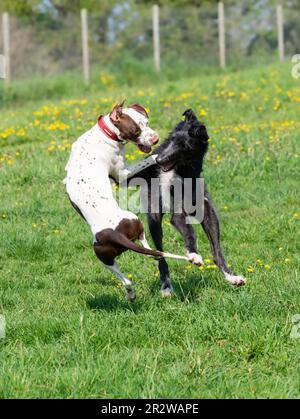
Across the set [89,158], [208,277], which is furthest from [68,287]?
[89,158]

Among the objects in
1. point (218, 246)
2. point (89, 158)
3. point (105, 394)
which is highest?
point (89, 158)

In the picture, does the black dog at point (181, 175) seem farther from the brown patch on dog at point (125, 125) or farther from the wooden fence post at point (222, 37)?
the wooden fence post at point (222, 37)

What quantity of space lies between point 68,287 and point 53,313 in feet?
2.19

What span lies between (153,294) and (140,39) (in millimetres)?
16292

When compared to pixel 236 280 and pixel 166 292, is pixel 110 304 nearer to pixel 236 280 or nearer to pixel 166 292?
pixel 166 292

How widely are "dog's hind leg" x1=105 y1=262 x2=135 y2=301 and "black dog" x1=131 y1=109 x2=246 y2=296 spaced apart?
2.18 feet

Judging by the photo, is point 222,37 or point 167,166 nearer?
point 167,166

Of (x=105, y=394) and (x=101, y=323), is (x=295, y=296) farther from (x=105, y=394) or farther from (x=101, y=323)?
(x=105, y=394)

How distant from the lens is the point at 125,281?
4480 mm

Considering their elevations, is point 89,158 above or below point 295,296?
above

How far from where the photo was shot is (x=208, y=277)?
5.69 m

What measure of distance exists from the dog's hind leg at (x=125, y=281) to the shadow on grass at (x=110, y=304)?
0.60 feet

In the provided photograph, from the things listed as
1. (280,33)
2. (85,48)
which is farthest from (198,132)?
(280,33)

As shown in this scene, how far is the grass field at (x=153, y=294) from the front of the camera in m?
3.83
